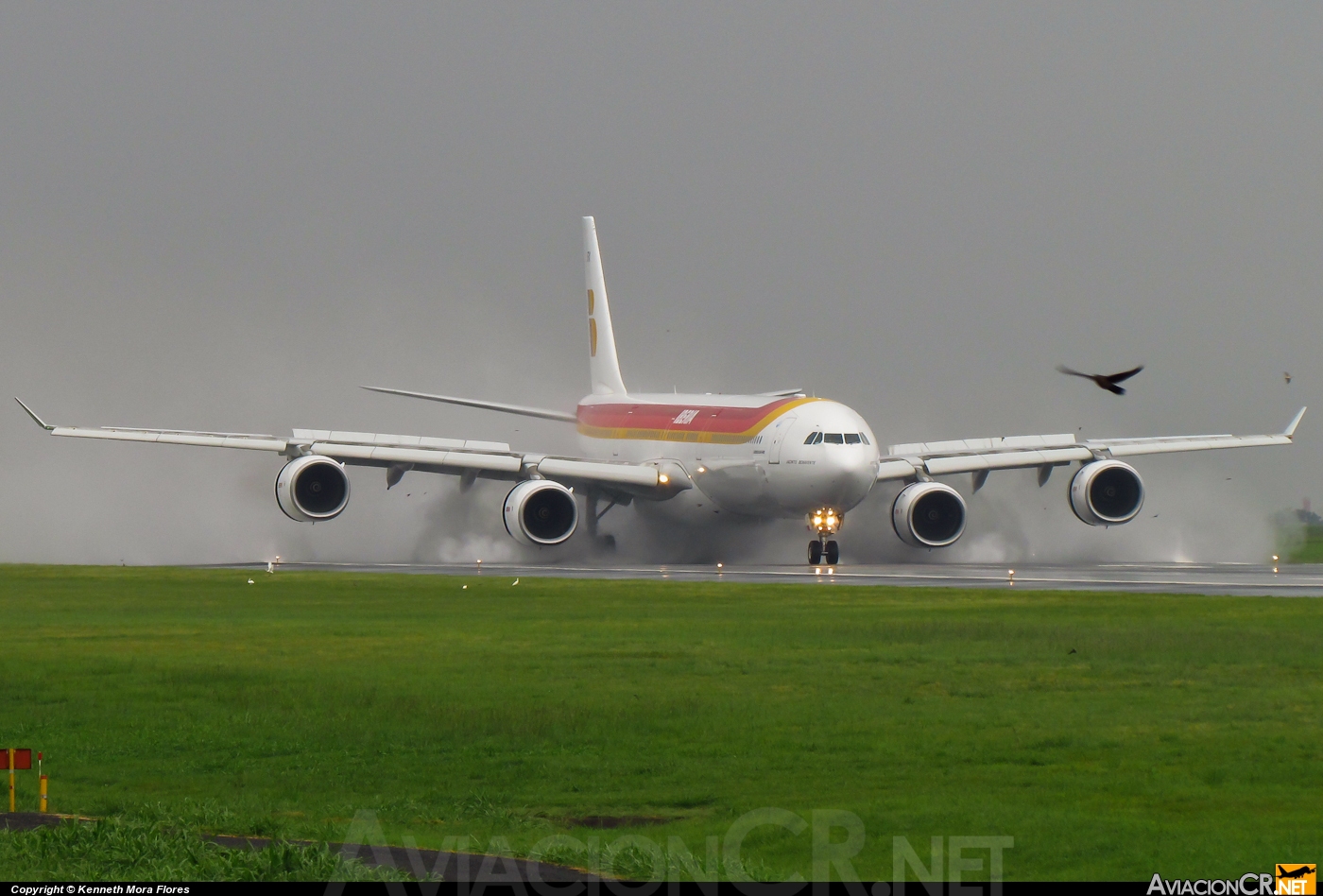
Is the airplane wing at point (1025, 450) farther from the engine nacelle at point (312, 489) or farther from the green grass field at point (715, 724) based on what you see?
the green grass field at point (715, 724)

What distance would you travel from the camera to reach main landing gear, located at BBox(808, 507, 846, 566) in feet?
167

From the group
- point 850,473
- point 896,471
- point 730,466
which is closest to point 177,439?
point 730,466

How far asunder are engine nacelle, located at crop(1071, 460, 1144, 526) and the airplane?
4 centimetres

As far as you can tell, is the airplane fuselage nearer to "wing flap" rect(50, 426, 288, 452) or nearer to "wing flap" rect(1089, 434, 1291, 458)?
"wing flap" rect(1089, 434, 1291, 458)

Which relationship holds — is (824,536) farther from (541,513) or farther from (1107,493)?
(1107,493)

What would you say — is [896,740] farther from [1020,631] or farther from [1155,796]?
[1020,631]

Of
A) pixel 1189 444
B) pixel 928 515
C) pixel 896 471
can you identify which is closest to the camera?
pixel 928 515

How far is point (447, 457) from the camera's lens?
55.0 metres

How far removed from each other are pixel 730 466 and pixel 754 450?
140 centimetres

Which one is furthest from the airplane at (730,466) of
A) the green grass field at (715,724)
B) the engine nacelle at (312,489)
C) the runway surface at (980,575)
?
the green grass field at (715,724)

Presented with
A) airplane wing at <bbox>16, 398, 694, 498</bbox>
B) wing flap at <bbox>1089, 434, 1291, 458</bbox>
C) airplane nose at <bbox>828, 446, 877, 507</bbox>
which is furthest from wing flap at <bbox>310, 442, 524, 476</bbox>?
wing flap at <bbox>1089, 434, 1291, 458</bbox>

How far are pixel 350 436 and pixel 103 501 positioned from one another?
1404 cm

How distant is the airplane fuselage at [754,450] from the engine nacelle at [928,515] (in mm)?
2314

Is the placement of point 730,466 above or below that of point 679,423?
below
